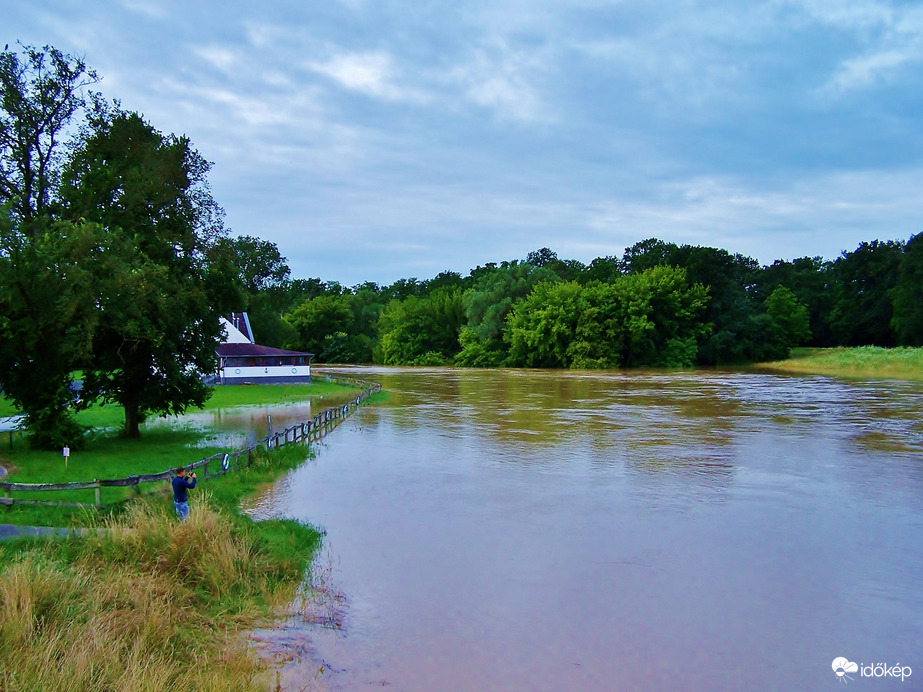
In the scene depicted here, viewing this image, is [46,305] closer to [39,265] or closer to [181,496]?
[39,265]

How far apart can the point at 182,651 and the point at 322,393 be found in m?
37.8

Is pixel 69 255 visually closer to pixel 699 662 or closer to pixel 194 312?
pixel 194 312

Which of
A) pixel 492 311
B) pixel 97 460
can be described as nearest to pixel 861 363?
pixel 492 311

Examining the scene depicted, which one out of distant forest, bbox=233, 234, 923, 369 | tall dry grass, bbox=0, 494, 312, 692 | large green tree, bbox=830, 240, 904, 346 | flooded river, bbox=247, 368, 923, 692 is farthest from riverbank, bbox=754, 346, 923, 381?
tall dry grass, bbox=0, 494, 312, 692

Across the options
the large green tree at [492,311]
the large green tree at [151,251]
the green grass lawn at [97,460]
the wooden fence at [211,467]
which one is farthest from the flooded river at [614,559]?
the large green tree at [492,311]

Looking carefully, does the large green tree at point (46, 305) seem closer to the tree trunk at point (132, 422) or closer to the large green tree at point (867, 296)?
the tree trunk at point (132, 422)

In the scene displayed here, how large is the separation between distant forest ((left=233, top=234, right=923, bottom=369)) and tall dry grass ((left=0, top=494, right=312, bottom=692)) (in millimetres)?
56811

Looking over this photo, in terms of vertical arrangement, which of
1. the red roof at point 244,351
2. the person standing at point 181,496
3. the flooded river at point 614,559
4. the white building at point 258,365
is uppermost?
the red roof at point 244,351

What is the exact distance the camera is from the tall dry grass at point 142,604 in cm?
661

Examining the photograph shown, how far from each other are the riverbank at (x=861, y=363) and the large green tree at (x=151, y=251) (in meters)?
54.5

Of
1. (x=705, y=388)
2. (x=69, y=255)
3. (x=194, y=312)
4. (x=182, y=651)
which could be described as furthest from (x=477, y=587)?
(x=705, y=388)

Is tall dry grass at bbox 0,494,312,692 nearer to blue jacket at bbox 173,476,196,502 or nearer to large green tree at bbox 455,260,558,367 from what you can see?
blue jacket at bbox 173,476,196,502

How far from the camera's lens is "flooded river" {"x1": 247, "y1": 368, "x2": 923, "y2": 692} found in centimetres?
806

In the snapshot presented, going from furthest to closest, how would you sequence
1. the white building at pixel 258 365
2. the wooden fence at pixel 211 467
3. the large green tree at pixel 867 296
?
1. the large green tree at pixel 867 296
2. the white building at pixel 258 365
3. the wooden fence at pixel 211 467
